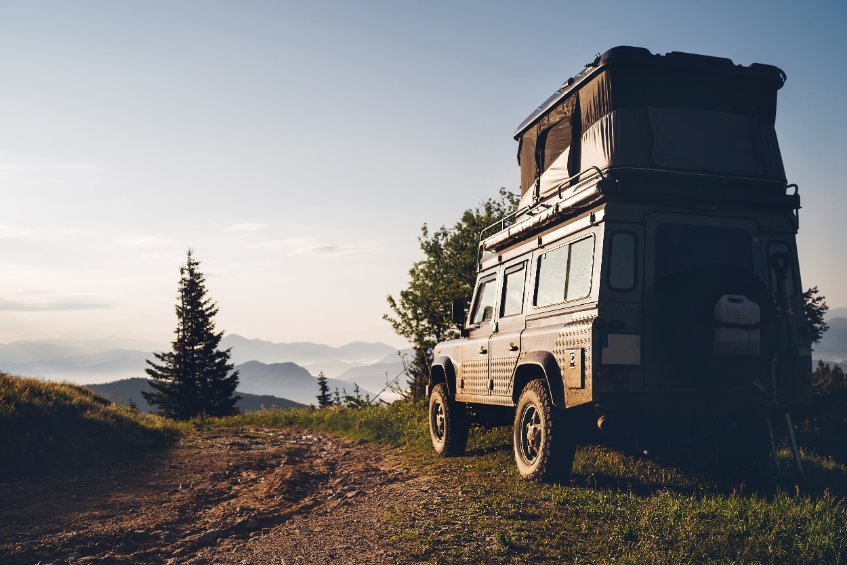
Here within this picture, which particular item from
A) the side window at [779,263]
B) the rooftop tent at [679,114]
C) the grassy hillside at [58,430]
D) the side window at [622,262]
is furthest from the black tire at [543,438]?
the grassy hillside at [58,430]

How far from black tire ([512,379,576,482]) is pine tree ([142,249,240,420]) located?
34155 mm

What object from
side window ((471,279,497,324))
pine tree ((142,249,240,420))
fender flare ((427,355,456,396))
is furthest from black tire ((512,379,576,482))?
pine tree ((142,249,240,420))

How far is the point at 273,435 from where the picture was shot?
51.0 ft

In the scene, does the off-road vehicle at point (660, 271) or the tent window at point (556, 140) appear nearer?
the off-road vehicle at point (660, 271)

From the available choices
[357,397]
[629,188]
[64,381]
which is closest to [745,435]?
[629,188]

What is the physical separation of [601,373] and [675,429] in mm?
1155

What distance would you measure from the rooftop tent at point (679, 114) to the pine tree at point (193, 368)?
3527 centimetres

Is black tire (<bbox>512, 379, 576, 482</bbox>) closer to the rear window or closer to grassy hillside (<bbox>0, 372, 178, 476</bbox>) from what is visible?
the rear window

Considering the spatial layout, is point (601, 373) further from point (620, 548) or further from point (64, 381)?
point (64, 381)

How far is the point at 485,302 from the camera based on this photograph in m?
10.4

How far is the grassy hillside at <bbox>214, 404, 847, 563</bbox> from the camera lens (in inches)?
205

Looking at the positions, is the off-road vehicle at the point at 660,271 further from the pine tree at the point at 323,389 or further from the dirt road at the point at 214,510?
the pine tree at the point at 323,389

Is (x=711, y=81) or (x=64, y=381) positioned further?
Answer: (x=64, y=381)

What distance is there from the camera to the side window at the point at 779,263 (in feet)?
24.2
